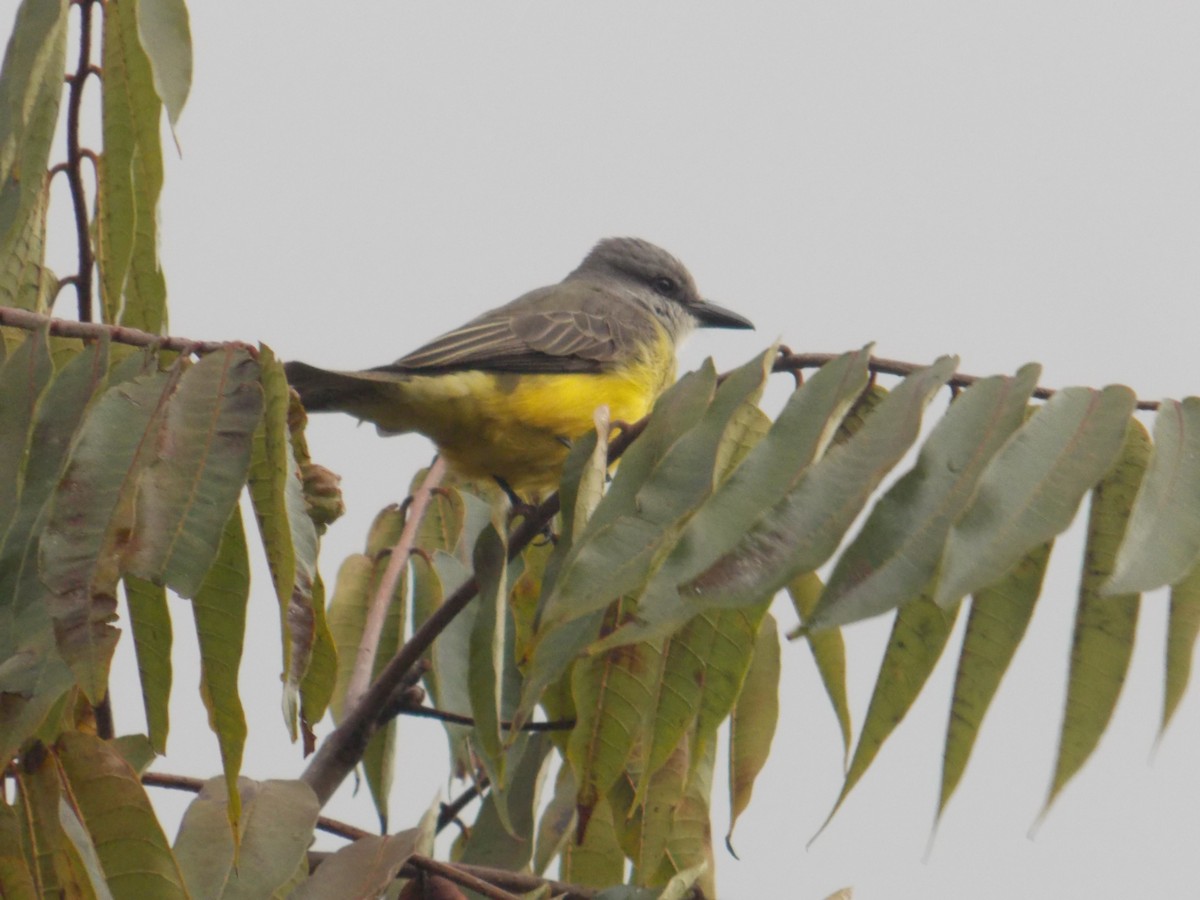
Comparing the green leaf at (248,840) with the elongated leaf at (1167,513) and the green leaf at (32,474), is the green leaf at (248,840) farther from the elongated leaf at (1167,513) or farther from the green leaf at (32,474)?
the elongated leaf at (1167,513)

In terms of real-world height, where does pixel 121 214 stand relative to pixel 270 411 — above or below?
above

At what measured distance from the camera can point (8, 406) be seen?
187cm

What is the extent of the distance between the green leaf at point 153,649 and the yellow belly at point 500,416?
211 cm

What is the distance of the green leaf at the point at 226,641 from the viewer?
168 centimetres

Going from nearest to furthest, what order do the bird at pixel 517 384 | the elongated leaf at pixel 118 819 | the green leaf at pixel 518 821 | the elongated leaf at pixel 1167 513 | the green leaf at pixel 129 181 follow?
the elongated leaf at pixel 1167 513 → the elongated leaf at pixel 118 819 → the green leaf at pixel 129 181 → the green leaf at pixel 518 821 → the bird at pixel 517 384

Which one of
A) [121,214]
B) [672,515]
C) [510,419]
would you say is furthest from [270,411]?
[510,419]

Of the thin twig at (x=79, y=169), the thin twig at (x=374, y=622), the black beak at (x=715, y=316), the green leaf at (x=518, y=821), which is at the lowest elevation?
the green leaf at (x=518, y=821)

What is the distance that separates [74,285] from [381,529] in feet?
2.80

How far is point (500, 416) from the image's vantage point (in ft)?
14.1

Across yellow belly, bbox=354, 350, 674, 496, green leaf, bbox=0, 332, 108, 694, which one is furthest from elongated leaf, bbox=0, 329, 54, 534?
yellow belly, bbox=354, 350, 674, 496

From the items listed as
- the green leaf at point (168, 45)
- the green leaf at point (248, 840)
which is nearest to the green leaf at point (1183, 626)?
the green leaf at point (248, 840)

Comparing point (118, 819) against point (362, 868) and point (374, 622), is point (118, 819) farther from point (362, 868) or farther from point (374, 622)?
point (374, 622)

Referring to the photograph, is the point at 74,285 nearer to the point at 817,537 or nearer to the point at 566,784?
the point at 566,784

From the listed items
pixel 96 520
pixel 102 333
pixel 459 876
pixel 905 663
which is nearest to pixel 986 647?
→ pixel 905 663
